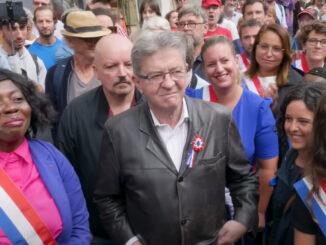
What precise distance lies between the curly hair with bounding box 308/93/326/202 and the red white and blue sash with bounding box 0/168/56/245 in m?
1.19

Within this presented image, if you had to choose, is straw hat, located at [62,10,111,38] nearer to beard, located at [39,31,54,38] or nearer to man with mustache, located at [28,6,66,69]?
man with mustache, located at [28,6,66,69]

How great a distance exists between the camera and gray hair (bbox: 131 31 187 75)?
230 centimetres

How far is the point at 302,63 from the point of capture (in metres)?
4.77

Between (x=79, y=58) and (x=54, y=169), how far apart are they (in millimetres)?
1512

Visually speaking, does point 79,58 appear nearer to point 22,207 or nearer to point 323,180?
point 22,207

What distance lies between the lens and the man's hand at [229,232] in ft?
8.09

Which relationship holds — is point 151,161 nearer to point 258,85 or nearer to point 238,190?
point 238,190

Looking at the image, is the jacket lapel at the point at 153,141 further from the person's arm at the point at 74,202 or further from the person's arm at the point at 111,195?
the person's arm at the point at 74,202

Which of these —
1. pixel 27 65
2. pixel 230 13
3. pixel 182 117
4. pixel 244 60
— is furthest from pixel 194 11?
pixel 230 13

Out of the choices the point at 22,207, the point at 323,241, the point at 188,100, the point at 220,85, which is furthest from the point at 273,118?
the point at 22,207

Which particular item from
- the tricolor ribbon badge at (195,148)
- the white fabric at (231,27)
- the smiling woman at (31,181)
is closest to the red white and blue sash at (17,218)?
the smiling woman at (31,181)

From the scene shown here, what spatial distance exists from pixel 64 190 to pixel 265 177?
1311 mm

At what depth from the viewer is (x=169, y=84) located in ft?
7.51

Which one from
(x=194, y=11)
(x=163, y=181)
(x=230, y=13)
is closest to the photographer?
(x=163, y=181)
